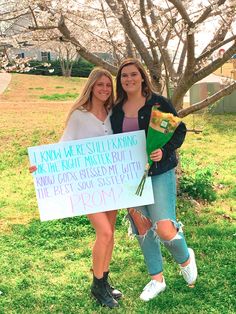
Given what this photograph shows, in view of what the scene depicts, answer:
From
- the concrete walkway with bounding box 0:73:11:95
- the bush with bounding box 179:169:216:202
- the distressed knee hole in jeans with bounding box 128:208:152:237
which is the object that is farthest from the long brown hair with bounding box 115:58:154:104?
the concrete walkway with bounding box 0:73:11:95

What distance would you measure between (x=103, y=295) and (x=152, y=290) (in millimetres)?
394

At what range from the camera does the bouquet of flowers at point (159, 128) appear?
136 inches

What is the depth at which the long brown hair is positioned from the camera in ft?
11.9

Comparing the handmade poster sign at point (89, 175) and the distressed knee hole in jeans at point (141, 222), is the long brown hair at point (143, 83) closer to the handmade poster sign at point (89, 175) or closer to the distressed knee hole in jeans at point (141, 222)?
the handmade poster sign at point (89, 175)

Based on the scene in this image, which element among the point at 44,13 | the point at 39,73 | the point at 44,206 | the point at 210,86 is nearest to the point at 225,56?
the point at 44,13

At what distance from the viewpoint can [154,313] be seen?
12.1ft

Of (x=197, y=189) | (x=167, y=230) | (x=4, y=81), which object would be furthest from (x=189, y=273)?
(x=4, y=81)

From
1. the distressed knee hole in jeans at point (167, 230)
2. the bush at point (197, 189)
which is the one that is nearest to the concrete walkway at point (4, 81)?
the bush at point (197, 189)

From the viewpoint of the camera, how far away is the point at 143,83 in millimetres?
3678

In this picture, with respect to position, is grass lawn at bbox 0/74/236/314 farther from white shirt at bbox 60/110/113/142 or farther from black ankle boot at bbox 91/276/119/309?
white shirt at bbox 60/110/113/142

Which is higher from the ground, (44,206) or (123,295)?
(44,206)

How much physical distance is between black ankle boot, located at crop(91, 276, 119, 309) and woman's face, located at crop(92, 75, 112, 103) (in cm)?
137

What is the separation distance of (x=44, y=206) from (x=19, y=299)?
35.0 inches

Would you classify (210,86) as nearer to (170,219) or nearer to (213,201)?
(213,201)
